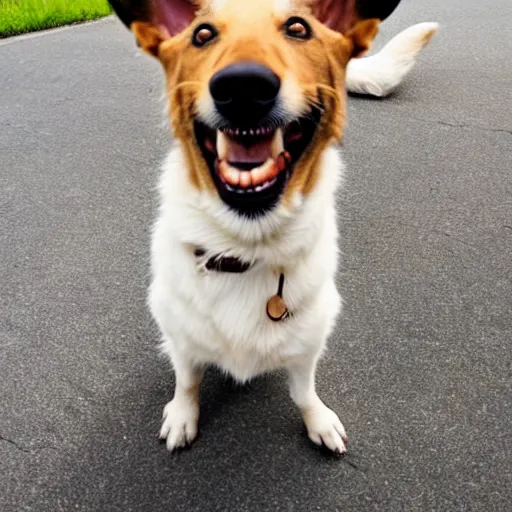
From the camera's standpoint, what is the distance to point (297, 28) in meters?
1.46

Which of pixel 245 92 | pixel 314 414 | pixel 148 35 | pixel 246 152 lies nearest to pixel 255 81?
pixel 245 92

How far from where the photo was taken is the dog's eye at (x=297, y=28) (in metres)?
1.45

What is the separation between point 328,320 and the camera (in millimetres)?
1809

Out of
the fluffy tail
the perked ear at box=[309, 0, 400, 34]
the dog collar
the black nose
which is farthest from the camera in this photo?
the fluffy tail

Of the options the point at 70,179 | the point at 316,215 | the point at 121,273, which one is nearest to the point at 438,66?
the point at 70,179

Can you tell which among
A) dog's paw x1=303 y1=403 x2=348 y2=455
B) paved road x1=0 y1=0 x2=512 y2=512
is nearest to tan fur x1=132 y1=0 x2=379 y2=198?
dog's paw x1=303 y1=403 x2=348 y2=455

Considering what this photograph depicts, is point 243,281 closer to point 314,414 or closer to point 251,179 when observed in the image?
point 251,179

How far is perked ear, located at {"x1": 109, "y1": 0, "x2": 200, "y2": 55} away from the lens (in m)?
1.52

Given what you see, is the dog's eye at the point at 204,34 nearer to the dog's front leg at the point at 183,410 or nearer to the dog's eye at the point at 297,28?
the dog's eye at the point at 297,28

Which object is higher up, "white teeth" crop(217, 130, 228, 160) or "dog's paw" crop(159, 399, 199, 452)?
"white teeth" crop(217, 130, 228, 160)


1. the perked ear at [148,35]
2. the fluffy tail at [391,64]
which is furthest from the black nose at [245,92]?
the fluffy tail at [391,64]

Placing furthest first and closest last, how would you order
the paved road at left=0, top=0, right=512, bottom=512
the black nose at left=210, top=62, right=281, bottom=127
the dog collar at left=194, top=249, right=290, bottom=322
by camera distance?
the paved road at left=0, top=0, right=512, bottom=512
the dog collar at left=194, top=249, right=290, bottom=322
the black nose at left=210, top=62, right=281, bottom=127

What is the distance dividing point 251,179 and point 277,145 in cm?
11

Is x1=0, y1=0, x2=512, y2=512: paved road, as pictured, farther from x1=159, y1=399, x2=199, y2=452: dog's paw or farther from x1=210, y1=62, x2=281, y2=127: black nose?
x1=210, y1=62, x2=281, y2=127: black nose
